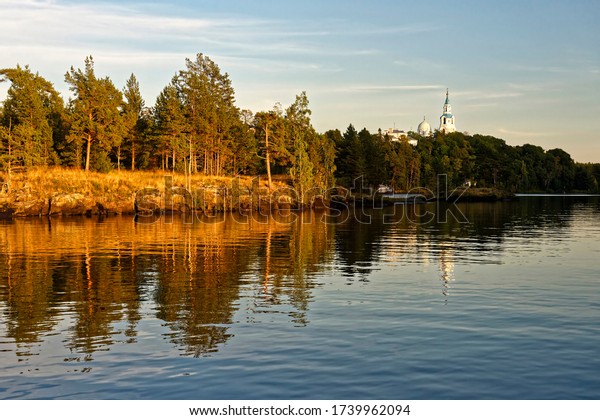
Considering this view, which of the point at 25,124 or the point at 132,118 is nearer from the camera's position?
the point at 25,124

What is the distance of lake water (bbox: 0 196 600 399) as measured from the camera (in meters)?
13.3

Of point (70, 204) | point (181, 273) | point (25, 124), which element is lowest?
point (181, 273)

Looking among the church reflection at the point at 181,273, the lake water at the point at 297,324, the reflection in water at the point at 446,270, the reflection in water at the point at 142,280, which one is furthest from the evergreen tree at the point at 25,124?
the reflection in water at the point at 446,270

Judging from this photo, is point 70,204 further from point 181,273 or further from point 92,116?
point 181,273

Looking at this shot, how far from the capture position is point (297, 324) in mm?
18859

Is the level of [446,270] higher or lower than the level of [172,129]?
lower

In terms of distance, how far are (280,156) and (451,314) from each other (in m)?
92.7

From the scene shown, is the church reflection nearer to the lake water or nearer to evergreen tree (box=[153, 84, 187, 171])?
the lake water

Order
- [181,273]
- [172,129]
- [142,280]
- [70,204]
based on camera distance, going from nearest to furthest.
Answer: [142,280] → [181,273] → [70,204] → [172,129]

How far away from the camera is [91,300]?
22.5 meters

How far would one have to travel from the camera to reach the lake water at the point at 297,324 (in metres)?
13.3

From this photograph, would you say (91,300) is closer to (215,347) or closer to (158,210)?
(215,347)

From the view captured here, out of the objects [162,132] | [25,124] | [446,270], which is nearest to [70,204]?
[25,124]
